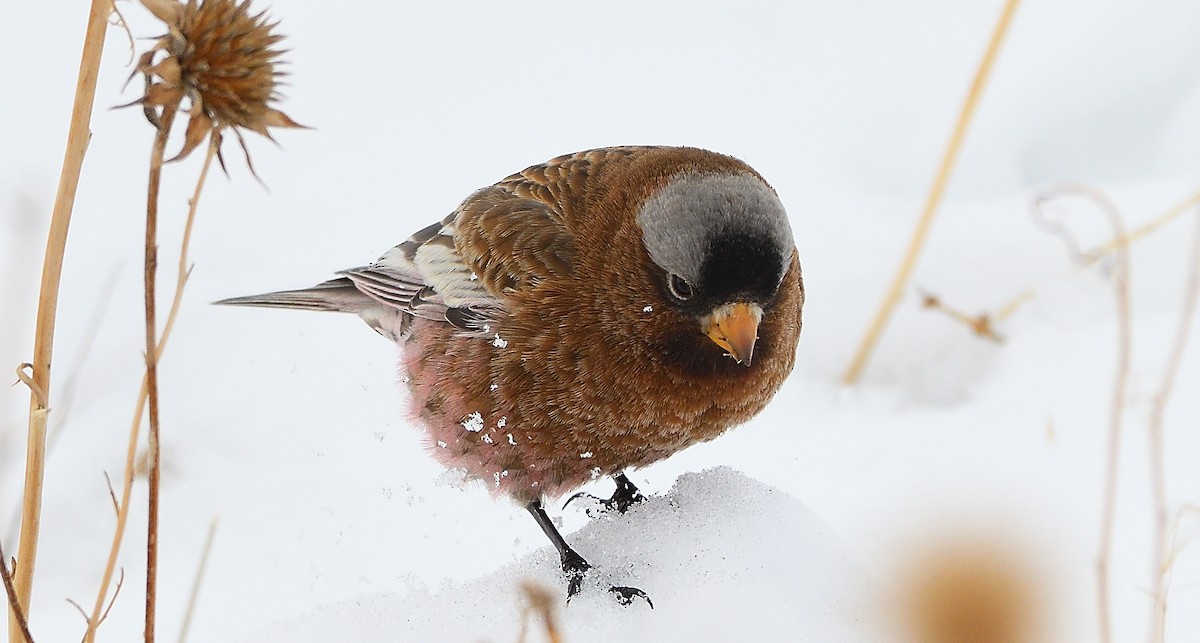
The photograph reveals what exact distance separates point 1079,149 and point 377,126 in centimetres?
296

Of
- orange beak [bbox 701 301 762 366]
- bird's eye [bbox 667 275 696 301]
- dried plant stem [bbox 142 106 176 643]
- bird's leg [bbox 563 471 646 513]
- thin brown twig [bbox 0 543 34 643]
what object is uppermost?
dried plant stem [bbox 142 106 176 643]

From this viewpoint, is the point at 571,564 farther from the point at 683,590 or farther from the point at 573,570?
the point at 683,590

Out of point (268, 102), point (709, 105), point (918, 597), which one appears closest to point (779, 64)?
point (709, 105)

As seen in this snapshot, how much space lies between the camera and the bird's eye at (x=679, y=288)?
2.44 m

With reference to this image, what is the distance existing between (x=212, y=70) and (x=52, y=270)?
1.07ft

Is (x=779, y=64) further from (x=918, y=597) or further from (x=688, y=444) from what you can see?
(x=918, y=597)

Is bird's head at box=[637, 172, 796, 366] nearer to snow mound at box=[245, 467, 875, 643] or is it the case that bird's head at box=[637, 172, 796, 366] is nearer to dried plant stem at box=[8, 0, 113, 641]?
snow mound at box=[245, 467, 875, 643]

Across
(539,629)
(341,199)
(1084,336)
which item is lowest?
(1084,336)

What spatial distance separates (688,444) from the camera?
107 inches

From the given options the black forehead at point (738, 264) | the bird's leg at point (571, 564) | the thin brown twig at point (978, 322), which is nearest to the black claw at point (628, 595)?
the bird's leg at point (571, 564)

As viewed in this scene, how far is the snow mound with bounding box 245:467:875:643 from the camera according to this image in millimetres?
2256

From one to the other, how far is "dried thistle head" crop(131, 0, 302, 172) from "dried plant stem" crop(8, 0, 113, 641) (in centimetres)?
6

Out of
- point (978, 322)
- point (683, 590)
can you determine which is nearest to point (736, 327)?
point (683, 590)

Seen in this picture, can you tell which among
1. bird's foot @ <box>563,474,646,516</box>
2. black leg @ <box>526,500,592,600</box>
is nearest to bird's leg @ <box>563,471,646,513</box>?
bird's foot @ <box>563,474,646,516</box>
